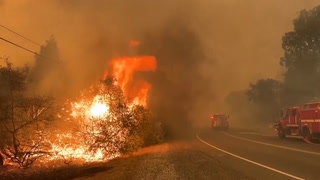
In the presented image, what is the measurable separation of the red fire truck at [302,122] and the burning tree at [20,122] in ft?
60.7

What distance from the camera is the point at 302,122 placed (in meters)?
28.8

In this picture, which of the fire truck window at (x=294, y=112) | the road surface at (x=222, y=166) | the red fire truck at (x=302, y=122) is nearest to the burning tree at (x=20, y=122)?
the road surface at (x=222, y=166)

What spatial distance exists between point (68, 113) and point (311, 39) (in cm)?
4680

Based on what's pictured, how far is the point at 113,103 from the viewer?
20609mm

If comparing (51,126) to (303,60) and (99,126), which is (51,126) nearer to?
(99,126)

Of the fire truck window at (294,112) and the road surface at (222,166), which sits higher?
the fire truck window at (294,112)

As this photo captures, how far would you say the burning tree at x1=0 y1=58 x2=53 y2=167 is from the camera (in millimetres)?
18156

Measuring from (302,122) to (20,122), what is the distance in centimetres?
2111

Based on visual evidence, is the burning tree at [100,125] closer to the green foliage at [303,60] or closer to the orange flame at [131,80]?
the orange flame at [131,80]

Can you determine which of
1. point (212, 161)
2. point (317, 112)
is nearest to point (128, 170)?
point (212, 161)

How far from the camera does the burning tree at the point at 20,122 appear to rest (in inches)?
715

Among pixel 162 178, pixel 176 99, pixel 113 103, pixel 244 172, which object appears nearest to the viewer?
pixel 162 178

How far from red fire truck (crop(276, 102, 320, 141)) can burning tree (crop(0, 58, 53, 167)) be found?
1851cm

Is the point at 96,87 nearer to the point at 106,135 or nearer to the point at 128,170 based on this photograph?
the point at 106,135
